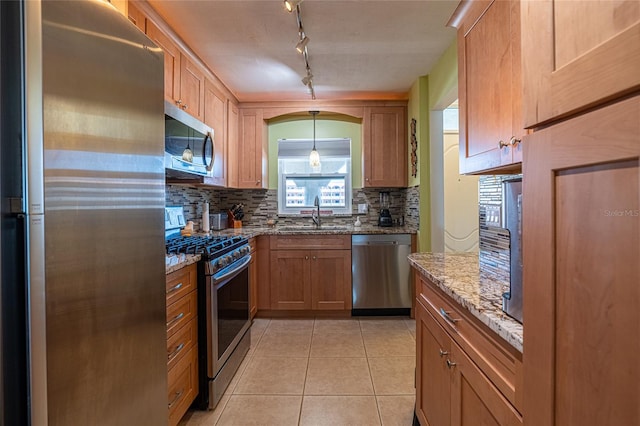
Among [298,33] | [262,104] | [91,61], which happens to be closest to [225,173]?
[262,104]

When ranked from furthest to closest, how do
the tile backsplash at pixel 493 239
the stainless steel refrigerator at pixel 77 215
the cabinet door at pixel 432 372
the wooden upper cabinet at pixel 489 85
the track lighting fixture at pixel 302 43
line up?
the track lighting fixture at pixel 302 43, the tile backsplash at pixel 493 239, the cabinet door at pixel 432 372, the wooden upper cabinet at pixel 489 85, the stainless steel refrigerator at pixel 77 215

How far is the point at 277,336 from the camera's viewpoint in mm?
2936

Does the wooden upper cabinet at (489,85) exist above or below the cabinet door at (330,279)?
above

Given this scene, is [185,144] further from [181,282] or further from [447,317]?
[447,317]

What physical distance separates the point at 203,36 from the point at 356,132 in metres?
2.17

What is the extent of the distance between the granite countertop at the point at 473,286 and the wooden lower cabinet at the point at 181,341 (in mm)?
1224

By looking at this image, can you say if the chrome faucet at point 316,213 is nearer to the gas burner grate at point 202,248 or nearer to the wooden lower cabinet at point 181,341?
the gas burner grate at point 202,248

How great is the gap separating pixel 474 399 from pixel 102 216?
1220 millimetres

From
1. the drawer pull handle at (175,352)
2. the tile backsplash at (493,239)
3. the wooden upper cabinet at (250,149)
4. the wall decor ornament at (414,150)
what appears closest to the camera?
the tile backsplash at (493,239)

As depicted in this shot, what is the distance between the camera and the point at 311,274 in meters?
3.37

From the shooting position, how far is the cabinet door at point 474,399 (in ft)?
2.70

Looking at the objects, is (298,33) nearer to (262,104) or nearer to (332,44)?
(332,44)

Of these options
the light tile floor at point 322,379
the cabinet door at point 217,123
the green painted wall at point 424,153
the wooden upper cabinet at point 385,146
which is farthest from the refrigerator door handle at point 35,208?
the wooden upper cabinet at point 385,146

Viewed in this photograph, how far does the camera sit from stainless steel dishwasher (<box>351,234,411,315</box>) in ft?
10.9
